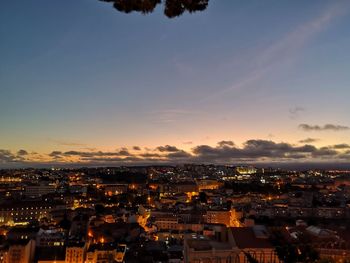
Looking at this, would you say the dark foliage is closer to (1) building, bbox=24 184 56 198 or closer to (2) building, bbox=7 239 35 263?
(2) building, bbox=7 239 35 263

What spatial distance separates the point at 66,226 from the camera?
24.2 m

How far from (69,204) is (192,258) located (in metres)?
28.6

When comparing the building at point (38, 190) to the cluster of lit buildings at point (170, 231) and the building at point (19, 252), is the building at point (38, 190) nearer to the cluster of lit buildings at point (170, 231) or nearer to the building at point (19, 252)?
the cluster of lit buildings at point (170, 231)

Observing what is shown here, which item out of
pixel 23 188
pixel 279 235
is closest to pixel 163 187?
pixel 23 188

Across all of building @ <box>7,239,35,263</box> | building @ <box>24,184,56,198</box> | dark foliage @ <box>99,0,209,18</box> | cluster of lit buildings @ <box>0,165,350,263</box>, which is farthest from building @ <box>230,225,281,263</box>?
building @ <box>24,184,56,198</box>

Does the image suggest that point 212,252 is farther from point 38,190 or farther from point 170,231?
point 38,190

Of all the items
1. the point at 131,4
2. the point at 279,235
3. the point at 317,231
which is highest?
the point at 131,4

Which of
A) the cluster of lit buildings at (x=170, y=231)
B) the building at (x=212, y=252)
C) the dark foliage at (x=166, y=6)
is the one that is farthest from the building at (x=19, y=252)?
the dark foliage at (x=166, y=6)

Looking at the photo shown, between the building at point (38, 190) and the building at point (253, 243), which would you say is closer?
the building at point (253, 243)

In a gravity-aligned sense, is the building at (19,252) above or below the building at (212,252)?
below

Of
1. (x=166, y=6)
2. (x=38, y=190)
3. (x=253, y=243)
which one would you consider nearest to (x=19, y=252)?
(x=253, y=243)

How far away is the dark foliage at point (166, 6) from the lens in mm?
3748

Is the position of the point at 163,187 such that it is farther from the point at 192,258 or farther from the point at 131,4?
the point at 131,4

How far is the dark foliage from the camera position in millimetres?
3748
